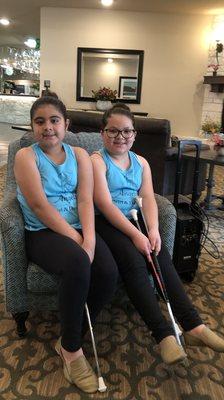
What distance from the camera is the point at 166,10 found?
561 centimetres

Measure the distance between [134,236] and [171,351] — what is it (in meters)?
0.49

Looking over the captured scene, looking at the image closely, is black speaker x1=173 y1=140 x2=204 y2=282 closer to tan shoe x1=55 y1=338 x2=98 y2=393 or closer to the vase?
tan shoe x1=55 y1=338 x2=98 y2=393

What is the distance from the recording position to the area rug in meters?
1.27

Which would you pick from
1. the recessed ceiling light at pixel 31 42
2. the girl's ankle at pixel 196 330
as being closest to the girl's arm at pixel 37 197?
the girl's ankle at pixel 196 330

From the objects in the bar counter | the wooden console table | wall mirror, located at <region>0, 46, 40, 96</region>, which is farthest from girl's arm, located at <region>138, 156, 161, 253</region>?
wall mirror, located at <region>0, 46, 40, 96</region>

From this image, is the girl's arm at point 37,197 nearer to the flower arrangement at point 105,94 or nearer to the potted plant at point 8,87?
the flower arrangement at point 105,94

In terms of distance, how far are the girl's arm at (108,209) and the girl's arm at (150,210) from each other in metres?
0.05

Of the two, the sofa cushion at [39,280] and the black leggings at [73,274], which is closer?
the black leggings at [73,274]

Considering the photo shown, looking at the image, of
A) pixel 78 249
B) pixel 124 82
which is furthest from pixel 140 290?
pixel 124 82

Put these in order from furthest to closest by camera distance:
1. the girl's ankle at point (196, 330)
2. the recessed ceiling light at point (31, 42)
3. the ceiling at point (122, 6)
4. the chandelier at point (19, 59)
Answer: the chandelier at point (19, 59) < the recessed ceiling light at point (31, 42) < the ceiling at point (122, 6) < the girl's ankle at point (196, 330)

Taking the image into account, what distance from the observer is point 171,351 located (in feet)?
4.09

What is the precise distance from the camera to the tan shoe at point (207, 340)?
1330 millimetres

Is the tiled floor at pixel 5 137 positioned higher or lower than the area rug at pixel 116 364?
higher

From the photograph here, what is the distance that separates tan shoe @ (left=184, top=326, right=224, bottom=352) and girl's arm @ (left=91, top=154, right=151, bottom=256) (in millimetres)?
401
